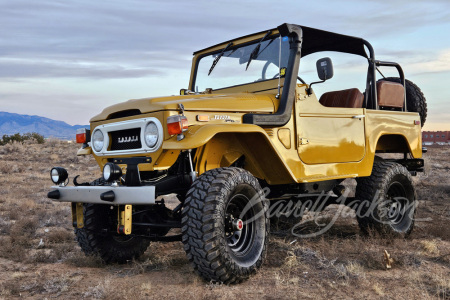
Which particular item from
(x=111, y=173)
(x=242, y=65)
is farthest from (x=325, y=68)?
(x=111, y=173)

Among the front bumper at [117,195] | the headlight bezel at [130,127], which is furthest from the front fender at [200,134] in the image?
the front bumper at [117,195]

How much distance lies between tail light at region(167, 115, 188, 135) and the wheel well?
4156 mm

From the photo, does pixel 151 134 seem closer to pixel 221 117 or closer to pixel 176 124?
pixel 176 124

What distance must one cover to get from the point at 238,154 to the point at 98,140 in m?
1.58

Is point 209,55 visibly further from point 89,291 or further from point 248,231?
point 89,291

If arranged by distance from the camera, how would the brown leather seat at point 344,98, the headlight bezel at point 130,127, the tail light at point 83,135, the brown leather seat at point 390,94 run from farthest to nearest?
the brown leather seat at point 390,94 < the brown leather seat at point 344,98 < the tail light at point 83,135 < the headlight bezel at point 130,127

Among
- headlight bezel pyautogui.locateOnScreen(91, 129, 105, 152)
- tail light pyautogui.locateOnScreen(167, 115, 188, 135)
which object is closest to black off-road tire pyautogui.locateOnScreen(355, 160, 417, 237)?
tail light pyautogui.locateOnScreen(167, 115, 188, 135)

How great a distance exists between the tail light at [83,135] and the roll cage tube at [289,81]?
191 cm

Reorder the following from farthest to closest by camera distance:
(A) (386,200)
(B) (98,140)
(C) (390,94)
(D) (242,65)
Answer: (C) (390,94) → (A) (386,200) → (D) (242,65) → (B) (98,140)

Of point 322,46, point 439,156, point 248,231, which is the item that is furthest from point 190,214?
point 439,156

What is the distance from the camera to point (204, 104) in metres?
4.85

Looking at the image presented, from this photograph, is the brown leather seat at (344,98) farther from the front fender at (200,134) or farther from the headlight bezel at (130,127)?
the headlight bezel at (130,127)

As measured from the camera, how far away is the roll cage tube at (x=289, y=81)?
207 inches

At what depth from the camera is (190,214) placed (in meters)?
4.27
